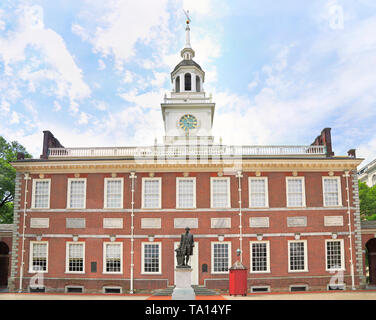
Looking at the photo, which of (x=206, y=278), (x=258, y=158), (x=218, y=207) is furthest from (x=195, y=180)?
(x=206, y=278)

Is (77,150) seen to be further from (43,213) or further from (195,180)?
(195,180)

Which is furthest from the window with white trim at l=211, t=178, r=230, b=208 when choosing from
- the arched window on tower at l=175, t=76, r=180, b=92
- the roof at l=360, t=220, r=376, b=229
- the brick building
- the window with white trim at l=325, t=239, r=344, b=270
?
the arched window on tower at l=175, t=76, r=180, b=92

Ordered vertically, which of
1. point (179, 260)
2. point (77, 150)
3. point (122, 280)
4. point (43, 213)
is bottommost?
point (122, 280)

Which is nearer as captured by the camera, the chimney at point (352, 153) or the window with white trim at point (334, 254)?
the window with white trim at point (334, 254)

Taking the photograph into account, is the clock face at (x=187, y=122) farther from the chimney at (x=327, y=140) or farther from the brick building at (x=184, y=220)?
the chimney at (x=327, y=140)

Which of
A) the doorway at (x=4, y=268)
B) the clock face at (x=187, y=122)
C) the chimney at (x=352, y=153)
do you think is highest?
the clock face at (x=187, y=122)

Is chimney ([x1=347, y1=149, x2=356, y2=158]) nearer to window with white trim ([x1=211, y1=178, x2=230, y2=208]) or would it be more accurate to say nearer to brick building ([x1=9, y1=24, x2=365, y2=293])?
brick building ([x1=9, y1=24, x2=365, y2=293])

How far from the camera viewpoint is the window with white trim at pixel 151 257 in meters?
28.3

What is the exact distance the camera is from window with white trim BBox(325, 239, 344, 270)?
93.7ft

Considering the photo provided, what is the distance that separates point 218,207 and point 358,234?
10.3 metres

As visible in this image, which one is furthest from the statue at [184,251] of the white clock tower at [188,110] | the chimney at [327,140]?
the white clock tower at [188,110]

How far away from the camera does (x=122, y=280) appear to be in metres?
28.1

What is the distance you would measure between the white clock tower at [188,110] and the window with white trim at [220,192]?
11166mm

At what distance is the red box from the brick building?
3269 mm
